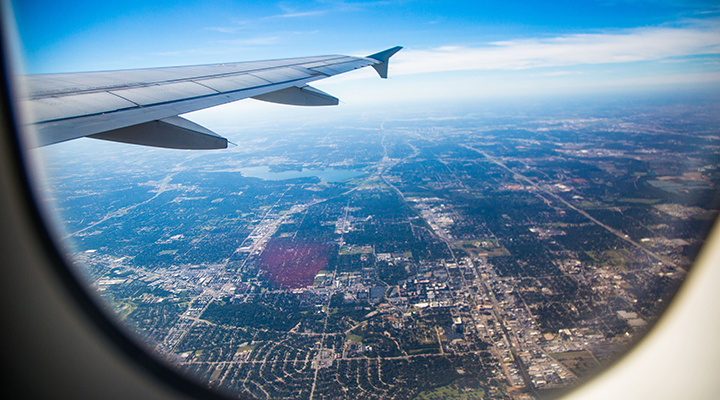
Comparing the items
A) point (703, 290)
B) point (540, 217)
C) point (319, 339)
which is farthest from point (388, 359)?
point (540, 217)

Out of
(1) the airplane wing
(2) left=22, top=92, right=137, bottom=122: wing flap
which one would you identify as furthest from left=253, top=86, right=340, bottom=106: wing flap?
(2) left=22, top=92, right=137, bottom=122: wing flap

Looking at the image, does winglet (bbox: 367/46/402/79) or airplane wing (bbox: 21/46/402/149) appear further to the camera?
winglet (bbox: 367/46/402/79)

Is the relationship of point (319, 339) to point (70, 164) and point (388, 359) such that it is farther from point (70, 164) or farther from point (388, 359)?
point (70, 164)

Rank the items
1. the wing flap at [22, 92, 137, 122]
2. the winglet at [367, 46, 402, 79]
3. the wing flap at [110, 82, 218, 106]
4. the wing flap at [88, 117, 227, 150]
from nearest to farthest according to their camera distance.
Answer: the wing flap at [22, 92, 137, 122], the wing flap at [88, 117, 227, 150], the wing flap at [110, 82, 218, 106], the winglet at [367, 46, 402, 79]

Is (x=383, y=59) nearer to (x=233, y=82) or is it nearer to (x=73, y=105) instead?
(x=233, y=82)

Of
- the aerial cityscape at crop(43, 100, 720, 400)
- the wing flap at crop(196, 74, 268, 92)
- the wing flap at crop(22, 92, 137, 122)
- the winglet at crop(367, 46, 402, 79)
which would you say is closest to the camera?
the wing flap at crop(22, 92, 137, 122)

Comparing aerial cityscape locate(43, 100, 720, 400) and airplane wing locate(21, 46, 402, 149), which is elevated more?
airplane wing locate(21, 46, 402, 149)

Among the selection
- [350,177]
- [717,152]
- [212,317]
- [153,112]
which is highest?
[153,112]

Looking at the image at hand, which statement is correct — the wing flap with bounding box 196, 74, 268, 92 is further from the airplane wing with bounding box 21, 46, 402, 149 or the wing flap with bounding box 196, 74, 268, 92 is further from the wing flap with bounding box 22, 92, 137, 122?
the wing flap with bounding box 22, 92, 137, 122

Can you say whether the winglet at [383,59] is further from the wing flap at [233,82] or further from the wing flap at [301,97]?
the wing flap at [233,82]
